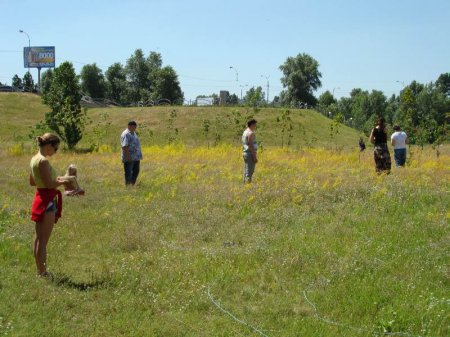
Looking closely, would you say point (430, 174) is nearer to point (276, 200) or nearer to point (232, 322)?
point (276, 200)

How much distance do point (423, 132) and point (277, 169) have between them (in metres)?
9.90

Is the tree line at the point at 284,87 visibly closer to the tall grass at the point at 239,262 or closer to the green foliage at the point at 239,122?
the green foliage at the point at 239,122

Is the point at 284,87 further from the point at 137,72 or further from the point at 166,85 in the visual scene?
the point at 137,72

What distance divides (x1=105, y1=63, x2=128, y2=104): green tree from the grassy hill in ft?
117

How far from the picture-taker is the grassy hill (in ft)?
112

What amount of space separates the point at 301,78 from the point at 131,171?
6449 centimetres

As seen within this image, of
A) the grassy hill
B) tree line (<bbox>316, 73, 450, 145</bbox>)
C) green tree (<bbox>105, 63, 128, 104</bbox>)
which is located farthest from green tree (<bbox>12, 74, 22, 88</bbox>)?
tree line (<bbox>316, 73, 450, 145</bbox>)

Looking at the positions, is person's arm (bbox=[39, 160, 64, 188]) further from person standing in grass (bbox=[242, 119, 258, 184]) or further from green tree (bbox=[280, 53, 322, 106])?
green tree (bbox=[280, 53, 322, 106])

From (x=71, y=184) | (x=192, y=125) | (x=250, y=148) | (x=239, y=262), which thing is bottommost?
(x=239, y=262)

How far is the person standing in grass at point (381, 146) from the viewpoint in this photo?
482 inches

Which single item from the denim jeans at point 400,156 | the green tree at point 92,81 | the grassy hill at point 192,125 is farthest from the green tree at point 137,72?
the denim jeans at point 400,156

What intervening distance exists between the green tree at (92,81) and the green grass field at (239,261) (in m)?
71.3

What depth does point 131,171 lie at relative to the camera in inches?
472

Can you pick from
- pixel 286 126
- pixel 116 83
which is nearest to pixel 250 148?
pixel 286 126
